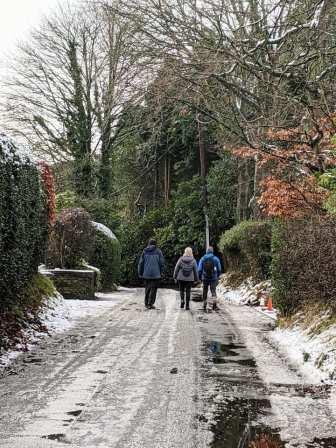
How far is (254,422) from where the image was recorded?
501 cm

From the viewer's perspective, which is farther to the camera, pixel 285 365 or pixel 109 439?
pixel 285 365

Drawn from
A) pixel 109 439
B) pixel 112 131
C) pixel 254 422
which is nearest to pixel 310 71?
pixel 254 422

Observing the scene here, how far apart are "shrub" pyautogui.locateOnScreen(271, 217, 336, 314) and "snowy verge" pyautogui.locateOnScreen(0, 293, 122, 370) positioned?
4.40 meters

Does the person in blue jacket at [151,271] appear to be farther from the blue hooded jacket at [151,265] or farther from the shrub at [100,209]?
the shrub at [100,209]

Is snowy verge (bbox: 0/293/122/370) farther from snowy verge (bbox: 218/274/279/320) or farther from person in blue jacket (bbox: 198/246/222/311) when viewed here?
snowy verge (bbox: 218/274/279/320)

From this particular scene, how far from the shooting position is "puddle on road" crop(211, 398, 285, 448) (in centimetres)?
447

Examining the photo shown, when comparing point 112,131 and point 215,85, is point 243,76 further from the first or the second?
point 112,131

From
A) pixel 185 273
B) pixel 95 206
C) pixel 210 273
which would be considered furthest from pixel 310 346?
pixel 95 206

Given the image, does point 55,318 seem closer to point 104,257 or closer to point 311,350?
point 311,350

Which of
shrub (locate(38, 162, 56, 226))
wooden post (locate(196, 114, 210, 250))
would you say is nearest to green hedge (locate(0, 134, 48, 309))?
shrub (locate(38, 162, 56, 226))

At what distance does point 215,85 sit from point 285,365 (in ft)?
36.0

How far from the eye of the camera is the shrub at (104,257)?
22.2 metres

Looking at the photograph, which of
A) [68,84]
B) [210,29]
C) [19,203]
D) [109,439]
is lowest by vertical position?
[109,439]

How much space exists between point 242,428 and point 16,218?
19.1 feet
